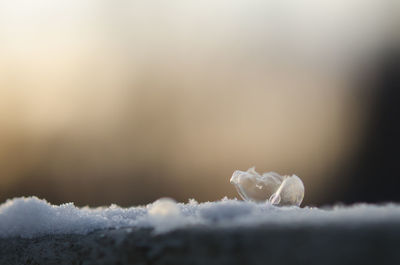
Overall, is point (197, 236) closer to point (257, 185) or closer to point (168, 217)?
point (168, 217)

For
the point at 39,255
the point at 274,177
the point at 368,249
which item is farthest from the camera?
the point at 274,177

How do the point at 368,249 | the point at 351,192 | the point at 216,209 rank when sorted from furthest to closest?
the point at 351,192, the point at 216,209, the point at 368,249

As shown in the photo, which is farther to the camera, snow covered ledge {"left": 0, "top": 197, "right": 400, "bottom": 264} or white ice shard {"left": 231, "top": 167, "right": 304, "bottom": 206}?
white ice shard {"left": 231, "top": 167, "right": 304, "bottom": 206}

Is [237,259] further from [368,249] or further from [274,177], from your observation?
[274,177]

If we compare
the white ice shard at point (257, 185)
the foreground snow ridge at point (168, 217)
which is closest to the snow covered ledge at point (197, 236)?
the foreground snow ridge at point (168, 217)

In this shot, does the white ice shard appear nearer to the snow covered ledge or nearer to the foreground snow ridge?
the foreground snow ridge

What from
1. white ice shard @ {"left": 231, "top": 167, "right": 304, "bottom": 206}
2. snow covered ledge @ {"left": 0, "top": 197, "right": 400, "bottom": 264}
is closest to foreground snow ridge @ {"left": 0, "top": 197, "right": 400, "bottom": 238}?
snow covered ledge @ {"left": 0, "top": 197, "right": 400, "bottom": 264}

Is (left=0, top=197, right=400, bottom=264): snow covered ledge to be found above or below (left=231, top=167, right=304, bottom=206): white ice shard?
below

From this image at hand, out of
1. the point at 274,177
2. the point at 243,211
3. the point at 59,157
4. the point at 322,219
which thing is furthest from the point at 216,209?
the point at 59,157
